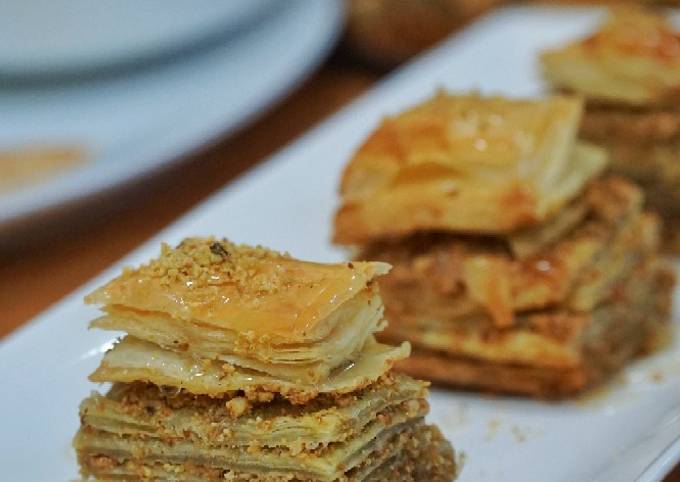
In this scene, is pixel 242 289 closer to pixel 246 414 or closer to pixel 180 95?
pixel 246 414

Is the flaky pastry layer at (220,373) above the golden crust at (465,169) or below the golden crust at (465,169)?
below

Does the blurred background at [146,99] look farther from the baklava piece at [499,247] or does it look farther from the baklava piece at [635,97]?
the baklava piece at [635,97]

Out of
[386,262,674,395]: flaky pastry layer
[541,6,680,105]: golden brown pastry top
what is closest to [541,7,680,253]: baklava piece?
[541,6,680,105]: golden brown pastry top

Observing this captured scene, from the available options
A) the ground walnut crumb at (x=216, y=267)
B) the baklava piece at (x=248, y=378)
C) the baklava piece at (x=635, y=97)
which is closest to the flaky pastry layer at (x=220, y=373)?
the baklava piece at (x=248, y=378)

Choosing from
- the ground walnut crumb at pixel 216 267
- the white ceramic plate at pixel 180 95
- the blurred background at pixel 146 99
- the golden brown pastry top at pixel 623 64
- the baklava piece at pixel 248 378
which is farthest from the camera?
the white ceramic plate at pixel 180 95

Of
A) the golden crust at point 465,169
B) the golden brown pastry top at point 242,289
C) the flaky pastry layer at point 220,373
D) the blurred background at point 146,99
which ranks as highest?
the blurred background at point 146,99

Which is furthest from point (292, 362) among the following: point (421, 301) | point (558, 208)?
point (558, 208)

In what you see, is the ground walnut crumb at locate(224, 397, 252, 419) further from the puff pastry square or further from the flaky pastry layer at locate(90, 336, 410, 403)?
the puff pastry square

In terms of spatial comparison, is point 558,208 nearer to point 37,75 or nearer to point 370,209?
point 370,209
